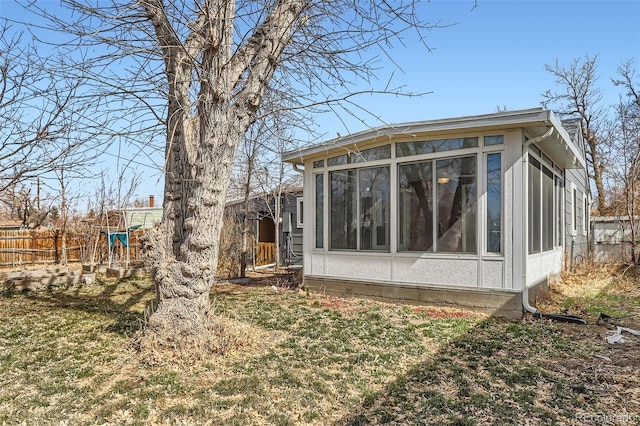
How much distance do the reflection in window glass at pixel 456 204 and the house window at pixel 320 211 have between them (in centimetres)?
239

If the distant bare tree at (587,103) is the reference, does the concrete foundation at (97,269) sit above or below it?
below

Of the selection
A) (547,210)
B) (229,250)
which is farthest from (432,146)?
(229,250)

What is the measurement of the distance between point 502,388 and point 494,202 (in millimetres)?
3313

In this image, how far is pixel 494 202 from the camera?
6176 mm

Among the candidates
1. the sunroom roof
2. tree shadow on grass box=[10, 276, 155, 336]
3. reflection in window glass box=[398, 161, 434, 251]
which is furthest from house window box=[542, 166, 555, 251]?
tree shadow on grass box=[10, 276, 155, 336]

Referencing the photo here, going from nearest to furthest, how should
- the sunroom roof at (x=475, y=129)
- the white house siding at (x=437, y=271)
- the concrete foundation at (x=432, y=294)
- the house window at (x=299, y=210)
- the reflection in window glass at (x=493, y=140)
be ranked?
the sunroom roof at (x=475, y=129), the concrete foundation at (x=432, y=294), the reflection in window glass at (x=493, y=140), the white house siding at (x=437, y=271), the house window at (x=299, y=210)

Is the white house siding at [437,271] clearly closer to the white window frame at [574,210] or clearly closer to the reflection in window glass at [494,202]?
the reflection in window glass at [494,202]

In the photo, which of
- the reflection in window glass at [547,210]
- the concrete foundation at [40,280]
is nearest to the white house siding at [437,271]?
the reflection in window glass at [547,210]

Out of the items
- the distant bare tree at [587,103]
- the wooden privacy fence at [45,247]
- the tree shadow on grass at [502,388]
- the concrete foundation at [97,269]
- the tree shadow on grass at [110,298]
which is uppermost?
the distant bare tree at [587,103]

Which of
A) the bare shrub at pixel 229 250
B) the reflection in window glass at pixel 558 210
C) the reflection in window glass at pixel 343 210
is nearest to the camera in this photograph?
Result: the reflection in window glass at pixel 343 210

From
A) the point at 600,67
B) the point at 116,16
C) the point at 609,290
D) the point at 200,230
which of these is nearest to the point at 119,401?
the point at 200,230

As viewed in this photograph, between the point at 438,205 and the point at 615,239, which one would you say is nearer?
the point at 438,205

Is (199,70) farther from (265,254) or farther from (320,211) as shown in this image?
(265,254)

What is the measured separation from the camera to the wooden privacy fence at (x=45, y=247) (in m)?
14.0
